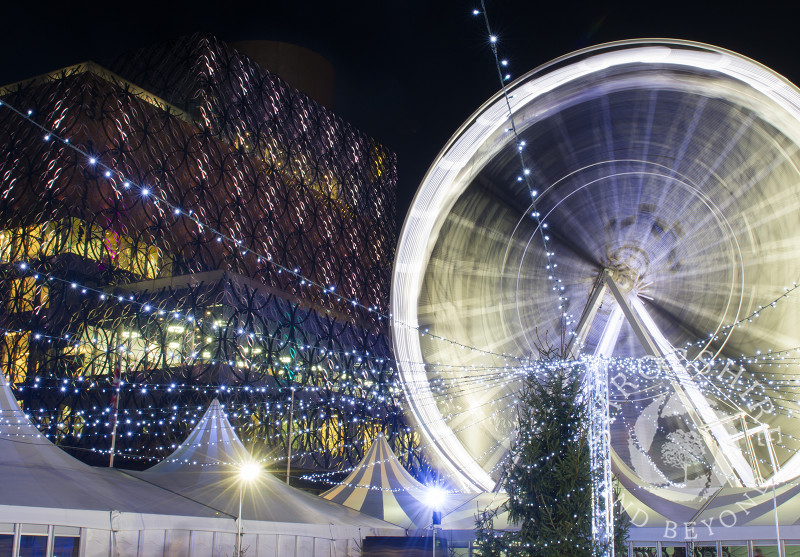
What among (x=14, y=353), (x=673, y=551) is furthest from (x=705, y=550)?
(x=14, y=353)

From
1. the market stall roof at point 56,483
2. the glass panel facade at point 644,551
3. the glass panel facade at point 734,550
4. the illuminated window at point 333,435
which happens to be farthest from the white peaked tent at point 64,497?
the illuminated window at point 333,435

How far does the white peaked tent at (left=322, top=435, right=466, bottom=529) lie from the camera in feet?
56.2

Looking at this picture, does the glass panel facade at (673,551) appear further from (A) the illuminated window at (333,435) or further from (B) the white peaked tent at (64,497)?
(A) the illuminated window at (333,435)

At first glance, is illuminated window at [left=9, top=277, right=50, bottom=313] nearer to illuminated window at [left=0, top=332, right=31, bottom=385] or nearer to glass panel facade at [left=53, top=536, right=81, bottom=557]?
illuminated window at [left=0, top=332, right=31, bottom=385]

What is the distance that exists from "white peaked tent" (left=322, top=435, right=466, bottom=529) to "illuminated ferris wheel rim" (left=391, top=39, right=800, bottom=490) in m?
3.97

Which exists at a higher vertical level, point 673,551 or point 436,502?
point 436,502

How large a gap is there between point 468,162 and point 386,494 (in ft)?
30.0

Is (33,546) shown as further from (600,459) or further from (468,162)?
(468,162)

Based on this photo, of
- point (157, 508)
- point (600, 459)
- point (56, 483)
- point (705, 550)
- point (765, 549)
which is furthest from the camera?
point (705, 550)

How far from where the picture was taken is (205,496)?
13023 millimetres

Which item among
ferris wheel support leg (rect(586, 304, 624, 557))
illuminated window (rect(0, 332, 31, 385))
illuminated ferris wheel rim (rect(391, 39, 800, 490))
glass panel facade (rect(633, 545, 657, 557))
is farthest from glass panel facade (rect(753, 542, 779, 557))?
illuminated window (rect(0, 332, 31, 385))

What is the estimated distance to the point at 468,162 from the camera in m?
12.8

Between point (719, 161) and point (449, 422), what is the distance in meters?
6.15

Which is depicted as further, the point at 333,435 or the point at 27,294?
the point at 333,435
